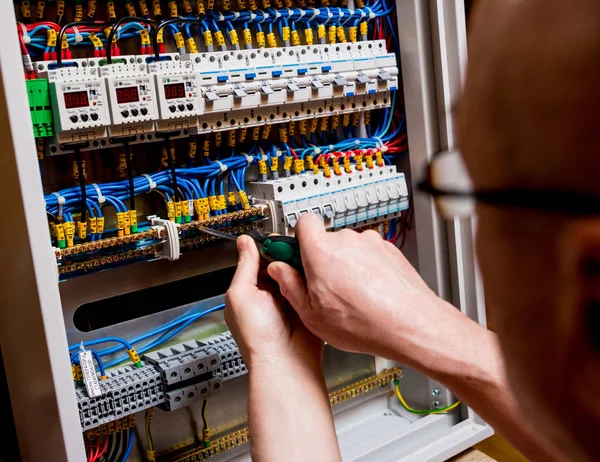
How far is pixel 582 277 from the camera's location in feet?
1.10

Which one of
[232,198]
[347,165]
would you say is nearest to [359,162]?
[347,165]

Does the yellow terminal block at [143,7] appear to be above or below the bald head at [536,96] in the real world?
above

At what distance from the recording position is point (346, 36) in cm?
200

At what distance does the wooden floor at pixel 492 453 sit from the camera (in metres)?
1.91

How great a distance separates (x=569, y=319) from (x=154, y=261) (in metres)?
1.41

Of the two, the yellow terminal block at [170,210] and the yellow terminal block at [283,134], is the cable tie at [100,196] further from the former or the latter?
the yellow terminal block at [283,134]

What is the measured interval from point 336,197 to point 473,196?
141 centimetres

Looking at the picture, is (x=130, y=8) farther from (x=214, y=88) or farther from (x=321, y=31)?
(x=321, y=31)

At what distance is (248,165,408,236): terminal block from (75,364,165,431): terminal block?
474mm

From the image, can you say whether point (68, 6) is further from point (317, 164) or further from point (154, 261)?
point (317, 164)

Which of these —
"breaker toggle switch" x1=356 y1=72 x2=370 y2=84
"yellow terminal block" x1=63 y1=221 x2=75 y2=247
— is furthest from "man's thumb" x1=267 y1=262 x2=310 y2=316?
"breaker toggle switch" x1=356 y1=72 x2=370 y2=84

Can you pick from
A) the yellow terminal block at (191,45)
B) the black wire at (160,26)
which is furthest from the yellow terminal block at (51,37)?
the yellow terminal block at (191,45)

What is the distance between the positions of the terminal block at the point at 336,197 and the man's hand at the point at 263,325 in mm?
456

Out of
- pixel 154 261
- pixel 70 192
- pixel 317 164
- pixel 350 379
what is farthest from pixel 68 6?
pixel 350 379
